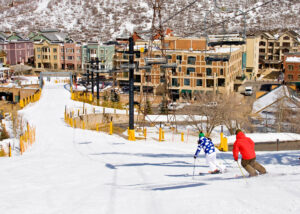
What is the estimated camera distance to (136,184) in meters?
8.72

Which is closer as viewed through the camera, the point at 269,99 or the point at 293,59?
the point at 269,99

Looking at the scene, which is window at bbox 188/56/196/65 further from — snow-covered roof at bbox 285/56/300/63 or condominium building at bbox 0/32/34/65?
condominium building at bbox 0/32/34/65

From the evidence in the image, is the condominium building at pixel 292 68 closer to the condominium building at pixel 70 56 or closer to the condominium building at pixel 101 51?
the condominium building at pixel 101 51

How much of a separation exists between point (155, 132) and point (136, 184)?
16.5m

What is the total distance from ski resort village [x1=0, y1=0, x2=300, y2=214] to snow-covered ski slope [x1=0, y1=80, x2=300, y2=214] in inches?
1.1

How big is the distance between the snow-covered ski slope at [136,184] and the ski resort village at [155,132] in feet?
0.09

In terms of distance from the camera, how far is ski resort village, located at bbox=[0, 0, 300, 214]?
280 inches

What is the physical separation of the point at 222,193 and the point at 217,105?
23.8m

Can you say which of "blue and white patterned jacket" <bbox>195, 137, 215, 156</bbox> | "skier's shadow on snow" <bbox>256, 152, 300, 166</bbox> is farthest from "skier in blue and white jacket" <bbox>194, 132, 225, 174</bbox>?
"skier's shadow on snow" <bbox>256, 152, 300, 166</bbox>

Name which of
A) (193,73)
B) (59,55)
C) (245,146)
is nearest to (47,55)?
(59,55)

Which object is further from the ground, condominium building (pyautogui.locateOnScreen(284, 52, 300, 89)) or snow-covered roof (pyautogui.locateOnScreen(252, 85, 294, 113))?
condominium building (pyautogui.locateOnScreen(284, 52, 300, 89))

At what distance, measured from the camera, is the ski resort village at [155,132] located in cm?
711

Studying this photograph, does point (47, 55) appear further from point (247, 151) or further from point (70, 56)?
point (247, 151)

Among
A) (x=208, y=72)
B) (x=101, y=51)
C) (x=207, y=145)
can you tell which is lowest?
(x=207, y=145)
